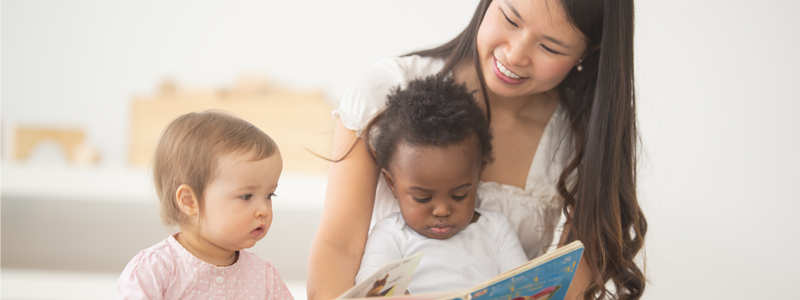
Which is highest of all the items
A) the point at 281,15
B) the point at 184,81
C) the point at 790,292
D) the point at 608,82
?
the point at 608,82

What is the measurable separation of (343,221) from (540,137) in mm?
588

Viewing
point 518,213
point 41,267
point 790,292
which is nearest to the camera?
point 518,213

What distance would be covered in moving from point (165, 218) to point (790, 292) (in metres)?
2.46

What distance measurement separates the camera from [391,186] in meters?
1.33

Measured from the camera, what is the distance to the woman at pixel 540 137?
1.20 metres

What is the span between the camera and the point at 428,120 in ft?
3.98

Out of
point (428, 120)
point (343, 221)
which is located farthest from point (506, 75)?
point (343, 221)

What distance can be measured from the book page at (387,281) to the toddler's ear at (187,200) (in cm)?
29

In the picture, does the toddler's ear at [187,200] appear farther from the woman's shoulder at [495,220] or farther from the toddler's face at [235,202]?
the woman's shoulder at [495,220]

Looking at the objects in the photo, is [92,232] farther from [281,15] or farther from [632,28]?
[632,28]

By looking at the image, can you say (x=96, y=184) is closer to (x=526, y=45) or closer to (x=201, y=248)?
(x=201, y=248)

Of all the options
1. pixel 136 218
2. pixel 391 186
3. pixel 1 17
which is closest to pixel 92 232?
pixel 136 218

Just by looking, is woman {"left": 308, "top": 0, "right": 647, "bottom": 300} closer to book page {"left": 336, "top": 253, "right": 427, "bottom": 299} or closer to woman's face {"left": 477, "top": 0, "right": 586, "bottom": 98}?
woman's face {"left": 477, "top": 0, "right": 586, "bottom": 98}

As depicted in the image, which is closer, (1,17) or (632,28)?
(632,28)
